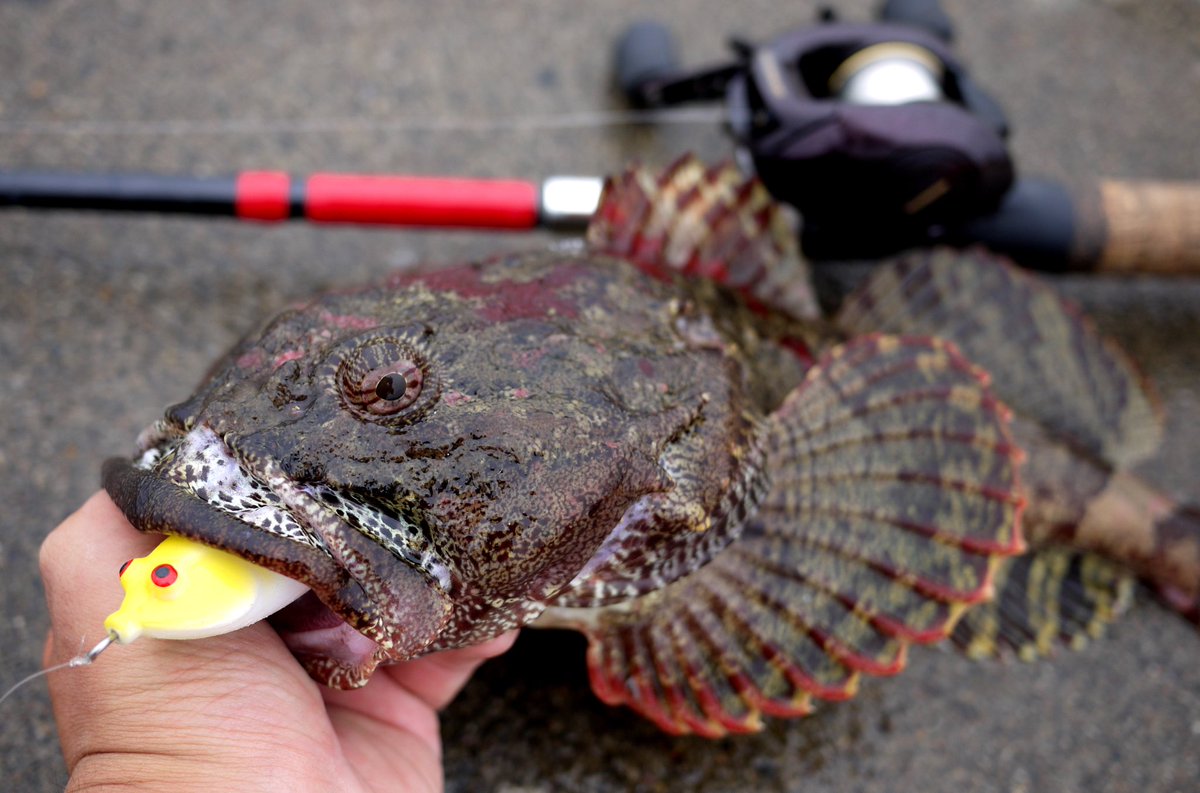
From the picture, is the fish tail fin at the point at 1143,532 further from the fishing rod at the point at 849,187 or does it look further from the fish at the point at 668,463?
the fishing rod at the point at 849,187

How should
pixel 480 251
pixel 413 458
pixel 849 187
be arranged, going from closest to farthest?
pixel 413 458 < pixel 849 187 < pixel 480 251

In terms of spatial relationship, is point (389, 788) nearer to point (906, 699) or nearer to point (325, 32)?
point (906, 699)

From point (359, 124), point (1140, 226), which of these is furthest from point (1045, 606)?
point (359, 124)

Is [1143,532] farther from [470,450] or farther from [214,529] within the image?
[214,529]

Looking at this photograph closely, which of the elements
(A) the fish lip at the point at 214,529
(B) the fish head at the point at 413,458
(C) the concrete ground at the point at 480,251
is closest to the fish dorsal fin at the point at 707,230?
(B) the fish head at the point at 413,458

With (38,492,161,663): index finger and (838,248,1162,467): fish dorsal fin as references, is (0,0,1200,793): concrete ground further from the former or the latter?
(38,492,161,663): index finger
